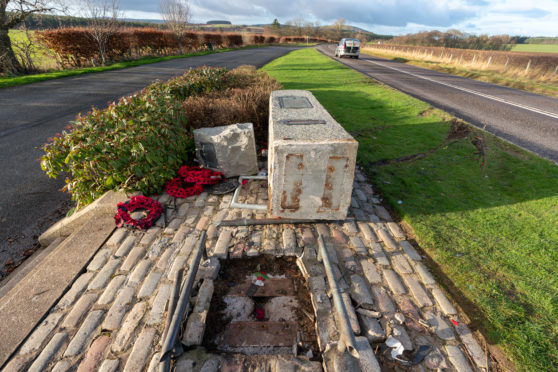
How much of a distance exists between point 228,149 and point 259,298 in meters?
2.78

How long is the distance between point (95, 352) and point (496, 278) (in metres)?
3.99

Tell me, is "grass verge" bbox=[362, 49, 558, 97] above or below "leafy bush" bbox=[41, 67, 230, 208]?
above

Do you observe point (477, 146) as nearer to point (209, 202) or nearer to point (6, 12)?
A: point (209, 202)

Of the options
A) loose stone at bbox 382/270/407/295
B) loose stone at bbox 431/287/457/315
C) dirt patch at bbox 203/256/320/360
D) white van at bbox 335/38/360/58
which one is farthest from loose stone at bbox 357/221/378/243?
white van at bbox 335/38/360/58

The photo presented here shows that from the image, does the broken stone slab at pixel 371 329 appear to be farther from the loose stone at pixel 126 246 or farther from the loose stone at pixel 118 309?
the loose stone at pixel 126 246

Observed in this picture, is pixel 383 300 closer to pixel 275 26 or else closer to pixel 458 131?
pixel 458 131

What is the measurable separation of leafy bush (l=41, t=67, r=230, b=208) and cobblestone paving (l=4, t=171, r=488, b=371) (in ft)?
2.70

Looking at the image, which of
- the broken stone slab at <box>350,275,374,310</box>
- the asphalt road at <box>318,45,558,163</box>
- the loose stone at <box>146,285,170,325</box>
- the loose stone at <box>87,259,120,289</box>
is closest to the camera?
the loose stone at <box>146,285,170,325</box>

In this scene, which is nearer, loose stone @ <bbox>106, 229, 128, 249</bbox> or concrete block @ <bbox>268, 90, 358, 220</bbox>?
concrete block @ <bbox>268, 90, 358, 220</bbox>

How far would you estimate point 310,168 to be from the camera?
3295 millimetres

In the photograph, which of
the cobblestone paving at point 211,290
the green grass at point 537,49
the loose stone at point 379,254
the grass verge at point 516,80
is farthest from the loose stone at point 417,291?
the green grass at point 537,49

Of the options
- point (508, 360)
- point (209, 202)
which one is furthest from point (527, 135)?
point (209, 202)

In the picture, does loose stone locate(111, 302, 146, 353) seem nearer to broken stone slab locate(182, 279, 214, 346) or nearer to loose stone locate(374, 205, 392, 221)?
broken stone slab locate(182, 279, 214, 346)

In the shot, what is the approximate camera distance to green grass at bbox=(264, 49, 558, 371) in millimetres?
2482
